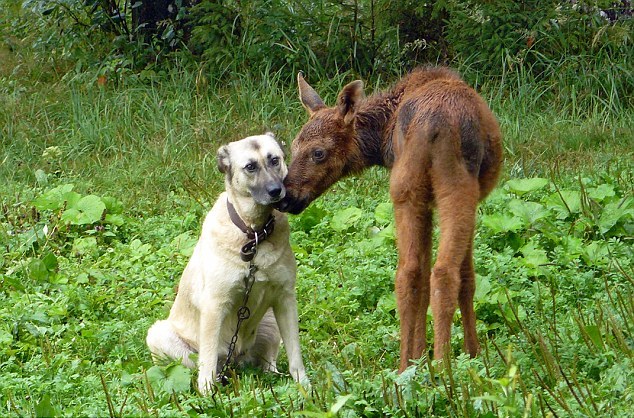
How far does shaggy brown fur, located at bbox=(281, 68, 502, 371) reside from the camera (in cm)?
538

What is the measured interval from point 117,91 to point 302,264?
564 cm

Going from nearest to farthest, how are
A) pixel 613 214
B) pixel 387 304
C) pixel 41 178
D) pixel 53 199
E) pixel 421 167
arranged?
pixel 421 167 → pixel 387 304 → pixel 613 214 → pixel 53 199 → pixel 41 178

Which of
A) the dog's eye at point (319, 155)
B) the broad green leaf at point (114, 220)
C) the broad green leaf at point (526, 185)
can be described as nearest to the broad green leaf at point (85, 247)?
the broad green leaf at point (114, 220)

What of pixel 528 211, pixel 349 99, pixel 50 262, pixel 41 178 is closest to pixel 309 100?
pixel 349 99

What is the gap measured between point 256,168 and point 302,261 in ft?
7.20

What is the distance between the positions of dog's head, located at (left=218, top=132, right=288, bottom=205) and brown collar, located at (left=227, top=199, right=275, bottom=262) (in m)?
0.17

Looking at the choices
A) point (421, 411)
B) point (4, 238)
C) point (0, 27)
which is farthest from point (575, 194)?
point (0, 27)

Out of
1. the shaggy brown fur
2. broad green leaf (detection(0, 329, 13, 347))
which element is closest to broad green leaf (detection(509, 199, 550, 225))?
the shaggy brown fur

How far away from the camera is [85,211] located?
30.5ft

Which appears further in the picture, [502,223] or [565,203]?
[565,203]

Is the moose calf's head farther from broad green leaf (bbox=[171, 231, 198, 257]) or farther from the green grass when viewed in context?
broad green leaf (bbox=[171, 231, 198, 257])

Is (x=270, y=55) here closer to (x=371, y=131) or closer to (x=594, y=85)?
(x=594, y=85)

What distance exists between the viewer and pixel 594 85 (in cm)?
1225

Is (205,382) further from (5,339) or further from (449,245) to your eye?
(449,245)
